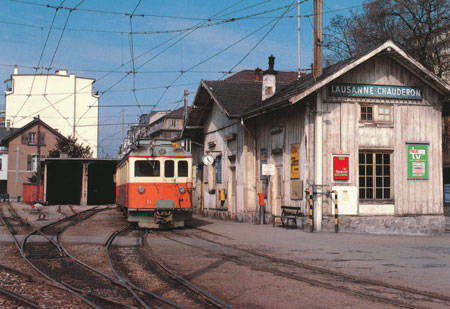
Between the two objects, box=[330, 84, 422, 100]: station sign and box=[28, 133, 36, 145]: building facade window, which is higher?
box=[28, 133, 36, 145]: building facade window

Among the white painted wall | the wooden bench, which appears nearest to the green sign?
the wooden bench

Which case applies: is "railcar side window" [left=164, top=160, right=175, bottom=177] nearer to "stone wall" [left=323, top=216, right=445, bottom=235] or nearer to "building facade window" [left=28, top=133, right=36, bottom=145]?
"stone wall" [left=323, top=216, right=445, bottom=235]

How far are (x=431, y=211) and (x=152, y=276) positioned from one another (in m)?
12.8

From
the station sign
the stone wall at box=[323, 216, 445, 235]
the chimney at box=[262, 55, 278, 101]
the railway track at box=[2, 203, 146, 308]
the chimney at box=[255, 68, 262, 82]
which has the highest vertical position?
the chimney at box=[255, 68, 262, 82]

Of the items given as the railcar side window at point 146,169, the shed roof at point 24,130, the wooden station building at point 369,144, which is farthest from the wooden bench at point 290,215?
the shed roof at point 24,130

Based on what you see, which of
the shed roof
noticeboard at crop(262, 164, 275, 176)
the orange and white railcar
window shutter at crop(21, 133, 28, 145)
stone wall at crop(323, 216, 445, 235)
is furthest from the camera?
window shutter at crop(21, 133, 28, 145)

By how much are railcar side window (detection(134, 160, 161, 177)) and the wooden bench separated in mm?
4611

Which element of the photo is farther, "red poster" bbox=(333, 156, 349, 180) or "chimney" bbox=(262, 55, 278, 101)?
"chimney" bbox=(262, 55, 278, 101)

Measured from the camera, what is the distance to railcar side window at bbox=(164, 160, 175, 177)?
1916 cm

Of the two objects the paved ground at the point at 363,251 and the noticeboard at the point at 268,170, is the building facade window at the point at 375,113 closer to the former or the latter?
the noticeboard at the point at 268,170

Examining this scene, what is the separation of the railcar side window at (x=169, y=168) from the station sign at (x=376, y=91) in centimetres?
578

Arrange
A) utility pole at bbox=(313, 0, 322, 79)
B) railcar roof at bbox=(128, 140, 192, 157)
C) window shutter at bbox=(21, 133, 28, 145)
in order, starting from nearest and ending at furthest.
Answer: railcar roof at bbox=(128, 140, 192, 157) → utility pole at bbox=(313, 0, 322, 79) → window shutter at bbox=(21, 133, 28, 145)

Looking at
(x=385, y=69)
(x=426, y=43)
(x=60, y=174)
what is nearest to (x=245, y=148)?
(x=385, y=69)

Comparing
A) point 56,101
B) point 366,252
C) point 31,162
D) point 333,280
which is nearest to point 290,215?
point 366,252
